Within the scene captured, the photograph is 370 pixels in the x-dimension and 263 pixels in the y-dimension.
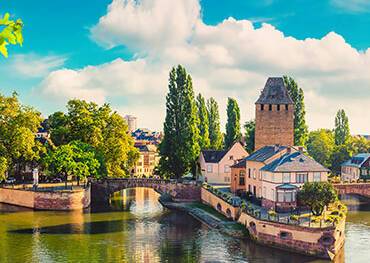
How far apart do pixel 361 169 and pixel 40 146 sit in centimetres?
5965

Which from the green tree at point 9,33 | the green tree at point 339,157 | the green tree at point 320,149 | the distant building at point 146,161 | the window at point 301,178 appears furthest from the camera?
the distant building at point 146,161

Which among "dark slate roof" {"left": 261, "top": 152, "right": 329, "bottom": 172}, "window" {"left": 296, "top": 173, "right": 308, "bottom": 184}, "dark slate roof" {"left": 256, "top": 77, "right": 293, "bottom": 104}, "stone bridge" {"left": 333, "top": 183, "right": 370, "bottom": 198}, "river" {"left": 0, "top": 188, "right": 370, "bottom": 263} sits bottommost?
"river" {"left": 0, "top": 188, "right": 370, "bottom": 263}

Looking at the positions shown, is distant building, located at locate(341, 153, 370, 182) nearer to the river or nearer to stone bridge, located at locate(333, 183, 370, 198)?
stone bridge, located at locate(333, 183, 370, 198)

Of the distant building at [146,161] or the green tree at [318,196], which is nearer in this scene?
the green tree at [318,196]

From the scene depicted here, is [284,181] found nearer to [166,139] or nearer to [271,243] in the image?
[271,243]

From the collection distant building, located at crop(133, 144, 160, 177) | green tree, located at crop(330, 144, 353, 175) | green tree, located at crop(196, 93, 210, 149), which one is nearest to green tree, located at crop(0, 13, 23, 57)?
green tree, located at crop(196, 93, 210, 149)

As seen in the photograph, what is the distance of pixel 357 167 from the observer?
9656 cm

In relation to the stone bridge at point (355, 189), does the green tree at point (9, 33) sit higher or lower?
higher

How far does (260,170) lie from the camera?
60.0 meters

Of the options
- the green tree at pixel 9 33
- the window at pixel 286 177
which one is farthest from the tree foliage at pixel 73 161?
the green tree at pixel 9 33

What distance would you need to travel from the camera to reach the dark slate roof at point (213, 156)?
266 feet

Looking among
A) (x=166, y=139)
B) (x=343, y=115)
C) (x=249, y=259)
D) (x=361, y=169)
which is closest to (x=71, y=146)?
(x=166, y=139)

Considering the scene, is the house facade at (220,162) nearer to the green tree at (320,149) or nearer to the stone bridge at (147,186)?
the stone bridge at (147,186)

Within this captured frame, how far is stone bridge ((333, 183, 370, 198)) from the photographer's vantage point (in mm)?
78188
